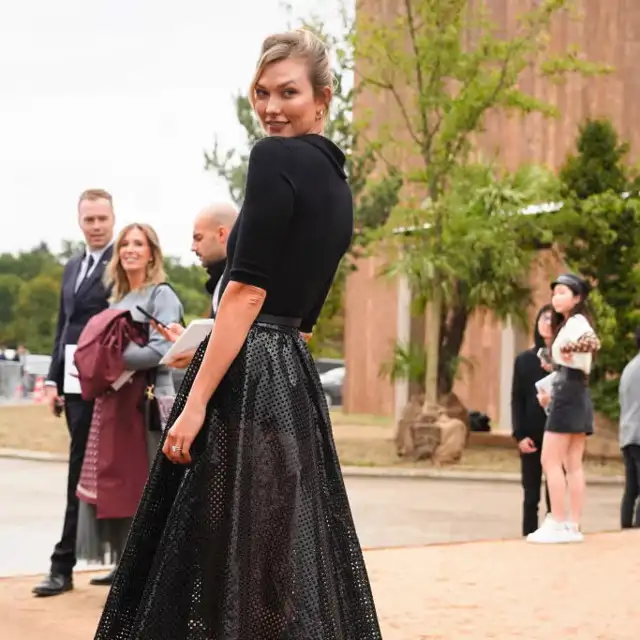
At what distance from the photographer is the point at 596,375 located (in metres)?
23.0

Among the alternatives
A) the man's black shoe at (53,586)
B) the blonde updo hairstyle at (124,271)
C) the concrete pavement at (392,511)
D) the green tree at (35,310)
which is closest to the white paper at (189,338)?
the blonde updo hairstyle at (124,271)

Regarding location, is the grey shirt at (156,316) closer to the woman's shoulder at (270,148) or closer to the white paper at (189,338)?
the white paper at (189,338)

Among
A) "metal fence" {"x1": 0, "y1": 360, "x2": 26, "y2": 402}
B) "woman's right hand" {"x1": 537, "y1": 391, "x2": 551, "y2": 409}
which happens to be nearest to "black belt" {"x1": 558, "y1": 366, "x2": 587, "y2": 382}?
"woman's right hand" {"x1": 537, "y1": 391, "x2": 551, "y2": 409}

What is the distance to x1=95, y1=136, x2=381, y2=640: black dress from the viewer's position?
12.3 feet

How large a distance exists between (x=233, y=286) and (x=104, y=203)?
3.86m

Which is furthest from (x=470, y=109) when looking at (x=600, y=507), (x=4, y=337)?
(x=4, y=337)

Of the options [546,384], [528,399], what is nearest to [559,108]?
[528,399]

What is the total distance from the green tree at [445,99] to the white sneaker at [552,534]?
11.6 m

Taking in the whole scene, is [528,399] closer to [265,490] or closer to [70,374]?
[70,374]

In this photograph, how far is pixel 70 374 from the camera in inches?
286

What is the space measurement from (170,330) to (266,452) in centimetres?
314

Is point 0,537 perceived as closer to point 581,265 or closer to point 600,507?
point 600,507

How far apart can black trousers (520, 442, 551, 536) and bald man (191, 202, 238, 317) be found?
4719mm

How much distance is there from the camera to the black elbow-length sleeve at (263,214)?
372 cm
